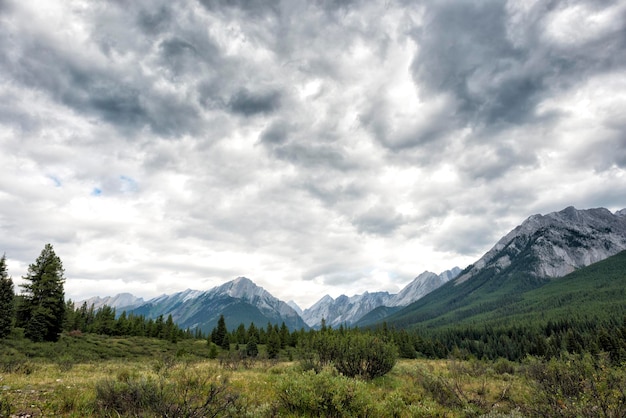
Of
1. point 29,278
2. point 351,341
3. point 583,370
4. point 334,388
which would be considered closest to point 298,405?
point 334,388

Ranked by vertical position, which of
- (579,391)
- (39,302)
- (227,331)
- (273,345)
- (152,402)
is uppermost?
(39,302)

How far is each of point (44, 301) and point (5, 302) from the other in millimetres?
4197

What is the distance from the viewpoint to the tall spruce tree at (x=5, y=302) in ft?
129

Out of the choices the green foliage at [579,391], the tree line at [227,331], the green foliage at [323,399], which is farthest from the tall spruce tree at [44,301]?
the green foliage at [579,391]

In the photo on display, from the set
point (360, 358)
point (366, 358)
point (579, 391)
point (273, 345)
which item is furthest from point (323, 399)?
point (273, 345)

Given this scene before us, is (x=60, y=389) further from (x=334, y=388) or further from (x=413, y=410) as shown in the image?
(x=413, y=410)

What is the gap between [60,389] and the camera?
1077 centimetres

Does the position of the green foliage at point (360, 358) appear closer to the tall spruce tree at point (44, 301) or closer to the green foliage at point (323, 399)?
the green foliage at point (323, 399)

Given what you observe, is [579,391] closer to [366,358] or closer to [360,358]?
[366,358]

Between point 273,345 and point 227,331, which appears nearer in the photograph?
point 273,345

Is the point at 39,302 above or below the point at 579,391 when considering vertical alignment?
above

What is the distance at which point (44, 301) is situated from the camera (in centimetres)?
4494

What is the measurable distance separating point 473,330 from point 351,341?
194 m

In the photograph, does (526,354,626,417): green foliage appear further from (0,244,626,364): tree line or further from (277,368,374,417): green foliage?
(277,368,374,417): green foliage
